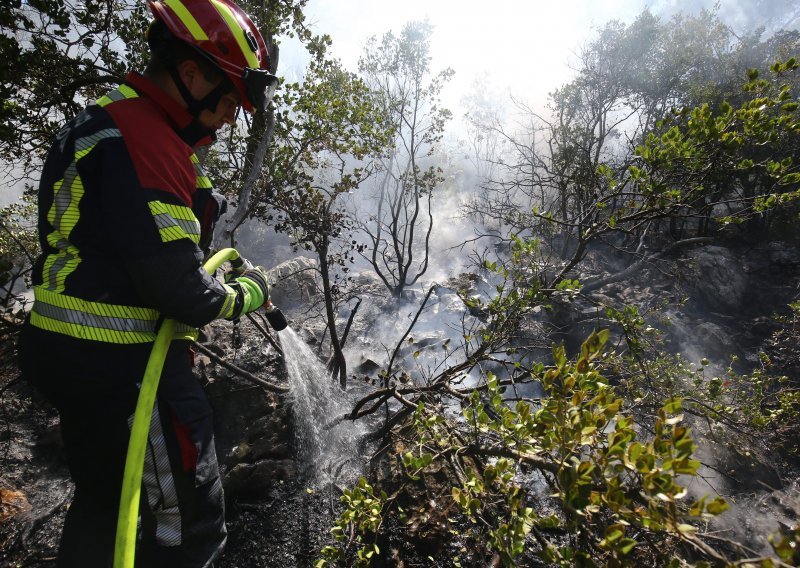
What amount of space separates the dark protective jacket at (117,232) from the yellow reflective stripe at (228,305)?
0.10 metres

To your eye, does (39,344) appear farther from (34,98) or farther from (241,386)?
(34,98)

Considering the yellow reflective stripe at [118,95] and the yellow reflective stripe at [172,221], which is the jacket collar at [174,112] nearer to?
the yellow reflective stripe at [118,95]

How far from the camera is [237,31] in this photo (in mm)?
1936

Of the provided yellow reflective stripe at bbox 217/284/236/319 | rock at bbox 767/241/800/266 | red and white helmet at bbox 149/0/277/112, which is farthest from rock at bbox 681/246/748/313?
yellow reflective stripe at bbox 217/284/236/319

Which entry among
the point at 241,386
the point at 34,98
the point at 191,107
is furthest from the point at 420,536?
the point at 34,98

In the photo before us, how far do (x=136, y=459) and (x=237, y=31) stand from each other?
2146 millimetres

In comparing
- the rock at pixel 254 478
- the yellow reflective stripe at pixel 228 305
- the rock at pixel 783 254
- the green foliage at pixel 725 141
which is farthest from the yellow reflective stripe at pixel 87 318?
the rock at pixel 783 254

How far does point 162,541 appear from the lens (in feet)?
5.41

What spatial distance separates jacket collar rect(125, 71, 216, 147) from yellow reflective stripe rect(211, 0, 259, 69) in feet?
1.55

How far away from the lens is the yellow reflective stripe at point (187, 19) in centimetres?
181

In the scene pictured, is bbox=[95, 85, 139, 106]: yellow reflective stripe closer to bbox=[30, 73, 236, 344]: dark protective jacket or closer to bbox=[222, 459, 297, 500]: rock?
bbox=[30, 73, 236, 344]: dark protective jacket

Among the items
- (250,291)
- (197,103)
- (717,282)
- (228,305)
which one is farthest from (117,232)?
(717,282)

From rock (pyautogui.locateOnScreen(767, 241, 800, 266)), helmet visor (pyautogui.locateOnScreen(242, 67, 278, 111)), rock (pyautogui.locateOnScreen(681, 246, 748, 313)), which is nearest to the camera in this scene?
helmet visor (pyautogui.locateOnScreen(242, 67, 278, 111))

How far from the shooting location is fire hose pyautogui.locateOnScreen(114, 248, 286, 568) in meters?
1.35
